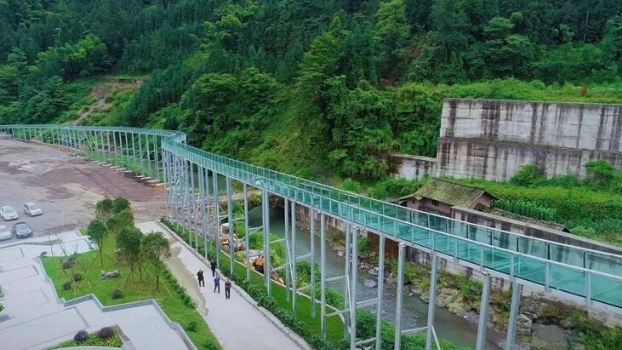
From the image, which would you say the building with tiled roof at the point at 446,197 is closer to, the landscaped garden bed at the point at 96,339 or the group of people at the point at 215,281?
the group of people at the point at 215,281

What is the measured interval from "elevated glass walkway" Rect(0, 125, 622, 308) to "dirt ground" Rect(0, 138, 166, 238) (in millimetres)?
18645

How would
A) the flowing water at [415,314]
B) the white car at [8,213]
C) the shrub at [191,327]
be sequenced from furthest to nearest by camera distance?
the white car at [8,213]
the flowing water at [415,314]
the shrub at [191,327]

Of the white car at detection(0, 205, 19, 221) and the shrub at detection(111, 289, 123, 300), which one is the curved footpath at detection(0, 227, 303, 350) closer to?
the shrub at detection(111, 289, 123, 300)

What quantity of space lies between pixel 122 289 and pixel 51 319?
2.92m

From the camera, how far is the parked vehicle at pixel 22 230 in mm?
27864

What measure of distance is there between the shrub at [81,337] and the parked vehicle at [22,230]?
1513 centimetres

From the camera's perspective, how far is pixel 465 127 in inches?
1200

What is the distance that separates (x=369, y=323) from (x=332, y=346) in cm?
204

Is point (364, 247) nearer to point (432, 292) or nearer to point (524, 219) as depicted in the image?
point (524, 219)

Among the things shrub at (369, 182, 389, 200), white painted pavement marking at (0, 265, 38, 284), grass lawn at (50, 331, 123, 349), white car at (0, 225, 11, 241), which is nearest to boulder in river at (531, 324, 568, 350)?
shrub at (369, 182, 389, 200)

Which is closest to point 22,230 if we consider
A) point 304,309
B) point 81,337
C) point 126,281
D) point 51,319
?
point 126,281

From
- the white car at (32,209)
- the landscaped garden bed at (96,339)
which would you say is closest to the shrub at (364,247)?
the landscaped garden bed at (96,339)

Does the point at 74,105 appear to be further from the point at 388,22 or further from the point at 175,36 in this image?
the point at 388,22

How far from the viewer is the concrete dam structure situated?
25.5 metres
